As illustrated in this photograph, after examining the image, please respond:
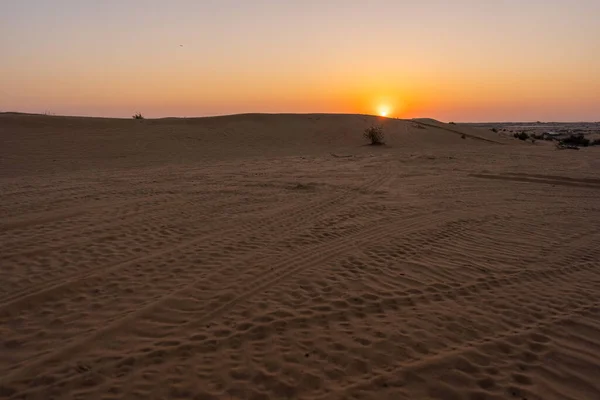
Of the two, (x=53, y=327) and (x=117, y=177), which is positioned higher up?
(x=117, y=177)

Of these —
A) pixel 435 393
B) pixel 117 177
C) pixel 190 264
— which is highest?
pixel 117 177

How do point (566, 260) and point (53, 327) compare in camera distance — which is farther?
point (566, 260)

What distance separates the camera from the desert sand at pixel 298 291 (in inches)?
146

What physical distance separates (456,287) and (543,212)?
17.8 feet

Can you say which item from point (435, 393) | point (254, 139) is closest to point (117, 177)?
point (435, 393)

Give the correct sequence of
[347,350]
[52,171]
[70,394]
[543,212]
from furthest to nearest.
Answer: [52,171] < [543,212] < [347,350] < [70,394]

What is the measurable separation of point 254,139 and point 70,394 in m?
26.0

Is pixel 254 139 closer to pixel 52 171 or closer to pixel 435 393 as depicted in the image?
pixel 52 171

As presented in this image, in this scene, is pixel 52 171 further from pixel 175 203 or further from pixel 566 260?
pixel 566 260

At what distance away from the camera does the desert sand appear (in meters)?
3.71

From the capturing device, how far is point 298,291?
17.3 feet

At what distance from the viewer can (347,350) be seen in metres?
4.07

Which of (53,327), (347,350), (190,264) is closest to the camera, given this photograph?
(347,350)

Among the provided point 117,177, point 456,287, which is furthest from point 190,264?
point 117,177
